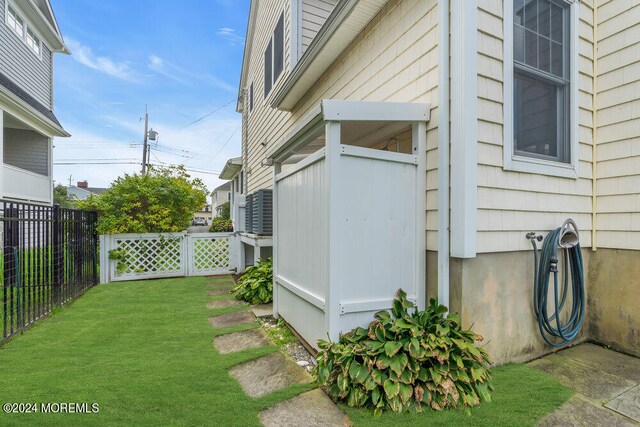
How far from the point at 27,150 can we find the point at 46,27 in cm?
436

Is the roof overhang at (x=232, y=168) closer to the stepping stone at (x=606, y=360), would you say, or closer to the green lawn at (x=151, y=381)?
the green lawn at (x=151, y=381)

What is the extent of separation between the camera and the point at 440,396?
→ 90.6 inches

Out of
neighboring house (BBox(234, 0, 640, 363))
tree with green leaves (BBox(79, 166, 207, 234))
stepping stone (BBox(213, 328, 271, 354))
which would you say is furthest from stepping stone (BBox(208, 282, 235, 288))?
neighboring house (BBox(234, 0, 640, 363))

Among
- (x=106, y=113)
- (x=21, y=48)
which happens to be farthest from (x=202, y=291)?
(x=106, y=113)

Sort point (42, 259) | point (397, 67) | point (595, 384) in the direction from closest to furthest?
point (595, 384), point (397, 67), point (42, 259)

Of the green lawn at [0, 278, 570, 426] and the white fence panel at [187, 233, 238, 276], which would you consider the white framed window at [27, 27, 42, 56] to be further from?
the green lawn at [0, 278, 570, 426]

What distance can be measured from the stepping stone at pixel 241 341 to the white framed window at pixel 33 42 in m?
13.3

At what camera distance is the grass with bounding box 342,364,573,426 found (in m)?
2.13

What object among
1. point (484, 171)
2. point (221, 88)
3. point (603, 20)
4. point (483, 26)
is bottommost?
point (484, 171)

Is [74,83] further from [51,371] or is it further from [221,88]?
[51,371]

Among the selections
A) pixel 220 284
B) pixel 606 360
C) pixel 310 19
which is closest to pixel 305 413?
pixel 606 360

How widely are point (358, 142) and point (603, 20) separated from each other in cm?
278

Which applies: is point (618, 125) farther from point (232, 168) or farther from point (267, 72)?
point (232, 168)

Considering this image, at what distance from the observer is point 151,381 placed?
2.65 meters
